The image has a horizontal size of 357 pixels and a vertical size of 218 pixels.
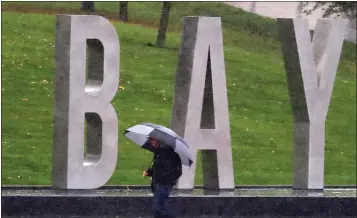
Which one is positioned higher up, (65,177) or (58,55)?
(58,55)

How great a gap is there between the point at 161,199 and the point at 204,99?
244cm

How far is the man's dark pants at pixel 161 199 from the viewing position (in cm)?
1070

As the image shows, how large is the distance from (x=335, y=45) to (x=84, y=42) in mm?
3483

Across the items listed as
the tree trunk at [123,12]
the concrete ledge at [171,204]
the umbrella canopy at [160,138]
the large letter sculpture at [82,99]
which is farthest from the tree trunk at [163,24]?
the umbrella canopy at [160,138]

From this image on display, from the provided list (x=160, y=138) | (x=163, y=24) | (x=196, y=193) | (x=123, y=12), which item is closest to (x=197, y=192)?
(x=196, y=193)

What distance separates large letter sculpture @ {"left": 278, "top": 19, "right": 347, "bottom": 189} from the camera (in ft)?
43.0

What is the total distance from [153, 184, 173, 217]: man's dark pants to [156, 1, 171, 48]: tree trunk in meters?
13.2

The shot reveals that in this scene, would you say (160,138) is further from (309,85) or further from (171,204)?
(309,85)

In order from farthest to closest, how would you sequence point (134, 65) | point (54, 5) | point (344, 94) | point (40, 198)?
point (54, 5), point (344, 94), point (134, 65), point (40, 198)

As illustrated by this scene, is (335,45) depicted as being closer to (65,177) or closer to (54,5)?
(65,177)

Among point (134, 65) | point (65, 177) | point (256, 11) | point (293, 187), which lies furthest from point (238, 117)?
point (65, 177)

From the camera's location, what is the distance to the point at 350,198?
13.0 metres

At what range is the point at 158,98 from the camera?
20.6 metres

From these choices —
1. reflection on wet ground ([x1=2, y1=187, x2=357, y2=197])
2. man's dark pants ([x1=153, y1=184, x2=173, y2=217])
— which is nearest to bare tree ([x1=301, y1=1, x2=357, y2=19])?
reflection on wet ground ([x1=2, y1=187, x2=357, y2=197])
